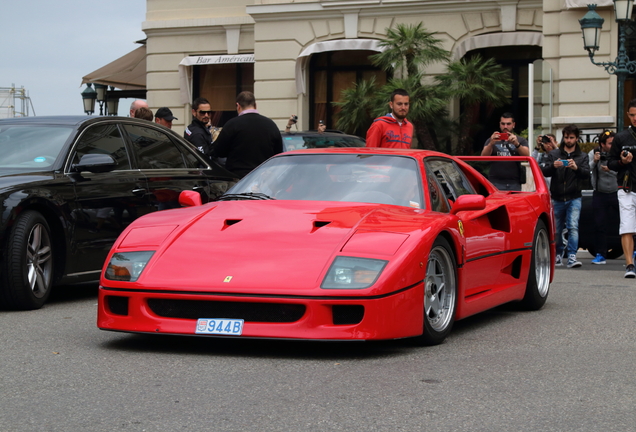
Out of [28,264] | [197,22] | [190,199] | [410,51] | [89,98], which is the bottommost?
[28,264]

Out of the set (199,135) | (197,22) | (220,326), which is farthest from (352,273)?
(197,22)

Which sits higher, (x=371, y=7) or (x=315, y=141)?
(x=371, y=7)

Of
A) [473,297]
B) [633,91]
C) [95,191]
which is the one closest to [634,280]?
[473,297]

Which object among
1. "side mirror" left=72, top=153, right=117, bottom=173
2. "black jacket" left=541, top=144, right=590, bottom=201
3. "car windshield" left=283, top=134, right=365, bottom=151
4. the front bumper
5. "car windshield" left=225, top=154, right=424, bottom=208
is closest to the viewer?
the front bumper

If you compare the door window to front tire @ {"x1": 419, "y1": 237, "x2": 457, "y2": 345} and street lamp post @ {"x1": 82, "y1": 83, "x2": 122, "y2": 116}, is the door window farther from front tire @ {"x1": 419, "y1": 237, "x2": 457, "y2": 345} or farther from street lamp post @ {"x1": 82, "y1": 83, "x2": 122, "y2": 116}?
street lamp post @ {"x1": 82, "y1": 83, "x2": 122, "y2": 116}

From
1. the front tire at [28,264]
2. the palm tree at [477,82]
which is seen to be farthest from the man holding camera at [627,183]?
the palm tree at [477,82]

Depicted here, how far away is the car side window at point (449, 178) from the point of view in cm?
696

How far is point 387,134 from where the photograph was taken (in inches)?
397

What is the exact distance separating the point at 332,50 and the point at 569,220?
12.3 m

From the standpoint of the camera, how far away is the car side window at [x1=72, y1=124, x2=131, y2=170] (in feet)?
27.9

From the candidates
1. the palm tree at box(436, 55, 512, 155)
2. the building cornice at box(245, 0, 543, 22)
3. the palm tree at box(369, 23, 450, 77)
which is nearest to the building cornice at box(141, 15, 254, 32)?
the building cornice at box(245, 0, 543, 22)

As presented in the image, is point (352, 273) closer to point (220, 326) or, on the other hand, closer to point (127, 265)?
point (220, 326)

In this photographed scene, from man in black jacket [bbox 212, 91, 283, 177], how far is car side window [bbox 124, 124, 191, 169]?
82 cm

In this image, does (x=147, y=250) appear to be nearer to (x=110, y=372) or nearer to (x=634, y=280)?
(x=110, y=372)
